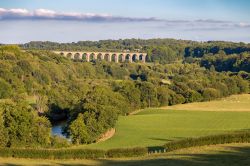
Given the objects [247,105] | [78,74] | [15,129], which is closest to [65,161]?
[15,129]

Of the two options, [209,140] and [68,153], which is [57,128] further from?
[209,140]

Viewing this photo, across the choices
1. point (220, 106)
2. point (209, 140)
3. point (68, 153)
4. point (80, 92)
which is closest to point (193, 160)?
point (209, 140)

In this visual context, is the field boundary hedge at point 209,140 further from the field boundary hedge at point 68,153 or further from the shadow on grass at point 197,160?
the field boundary hedge at point 68,153

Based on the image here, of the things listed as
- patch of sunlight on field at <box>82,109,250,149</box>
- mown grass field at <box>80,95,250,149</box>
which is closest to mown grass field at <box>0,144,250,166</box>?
mown grass field at <box>80,95,250,149</box>

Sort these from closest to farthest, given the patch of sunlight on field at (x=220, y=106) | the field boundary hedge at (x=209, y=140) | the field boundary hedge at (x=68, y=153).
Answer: the field boundary hedge at (x=68, y=153) → the field boundary hedge at (x=209, y=140) → the patch of sunlight on field at (x=220, y=106)

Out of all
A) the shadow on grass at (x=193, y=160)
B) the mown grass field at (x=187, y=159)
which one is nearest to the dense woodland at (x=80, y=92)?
the mown grass field at (x=187, y=159)

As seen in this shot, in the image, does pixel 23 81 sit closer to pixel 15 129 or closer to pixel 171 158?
pixel 15 129

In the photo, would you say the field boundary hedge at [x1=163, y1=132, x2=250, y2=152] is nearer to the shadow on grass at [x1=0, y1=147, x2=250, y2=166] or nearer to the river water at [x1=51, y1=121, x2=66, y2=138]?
the shadow on grass at [x1=0, y1=147, x2=250, y2=166]
